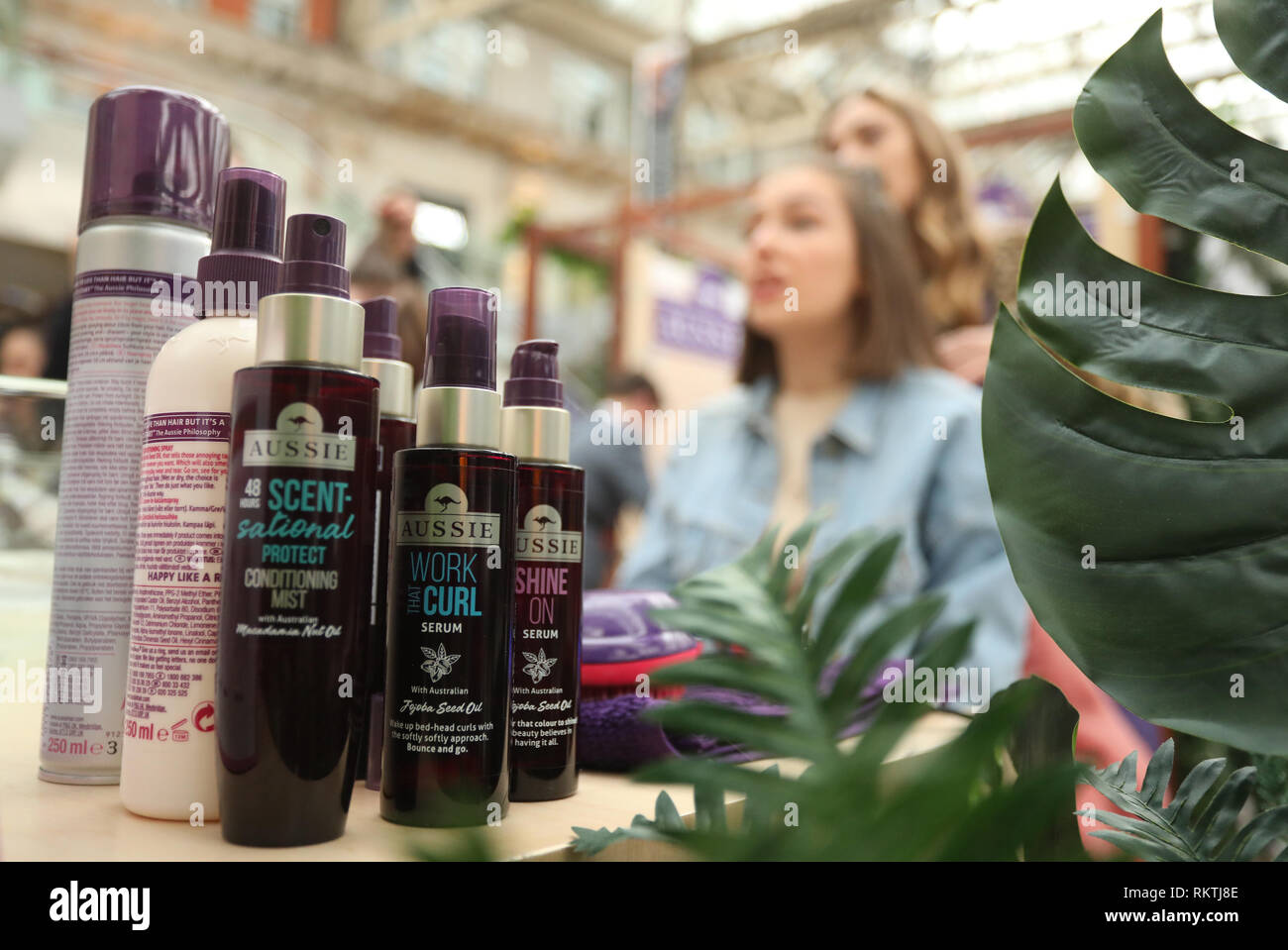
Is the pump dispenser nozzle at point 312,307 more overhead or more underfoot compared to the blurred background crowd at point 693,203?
more underfoot

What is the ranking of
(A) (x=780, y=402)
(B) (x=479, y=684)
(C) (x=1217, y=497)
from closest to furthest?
(C) (x=1217, y=497) < (B) (x=479, y=684) < (A) (x=780, y=402)

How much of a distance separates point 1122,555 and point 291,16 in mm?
8284

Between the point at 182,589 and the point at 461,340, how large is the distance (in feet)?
0.47

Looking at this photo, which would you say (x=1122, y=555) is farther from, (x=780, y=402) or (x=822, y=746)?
(x=780, y=402)

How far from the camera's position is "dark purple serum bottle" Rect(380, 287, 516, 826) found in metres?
0.36

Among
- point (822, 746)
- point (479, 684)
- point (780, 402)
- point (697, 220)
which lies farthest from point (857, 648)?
point (697, 220)

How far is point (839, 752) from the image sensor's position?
20 centimetres

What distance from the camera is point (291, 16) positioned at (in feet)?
23.9

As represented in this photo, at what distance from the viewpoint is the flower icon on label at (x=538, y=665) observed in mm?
423

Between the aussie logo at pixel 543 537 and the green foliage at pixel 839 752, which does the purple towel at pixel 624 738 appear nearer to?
the aussie logo at pixel 543 537

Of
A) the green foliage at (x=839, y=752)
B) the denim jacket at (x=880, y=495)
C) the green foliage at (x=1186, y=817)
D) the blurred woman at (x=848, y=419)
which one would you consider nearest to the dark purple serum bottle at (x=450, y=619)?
the green foliage at (x=839, y=752)

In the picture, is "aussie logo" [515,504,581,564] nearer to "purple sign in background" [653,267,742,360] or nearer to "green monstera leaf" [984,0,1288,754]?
"green monstera leaf" [984,0,1288,754]

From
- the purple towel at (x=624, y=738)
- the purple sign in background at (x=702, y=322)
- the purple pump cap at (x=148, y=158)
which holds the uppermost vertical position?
the purple sign in background at (x=702, y=322)

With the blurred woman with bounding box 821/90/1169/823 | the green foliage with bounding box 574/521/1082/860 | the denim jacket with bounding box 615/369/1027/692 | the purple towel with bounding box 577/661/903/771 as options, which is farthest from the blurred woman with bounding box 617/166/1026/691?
the green foliage with bounding box 574/521/1082/860
